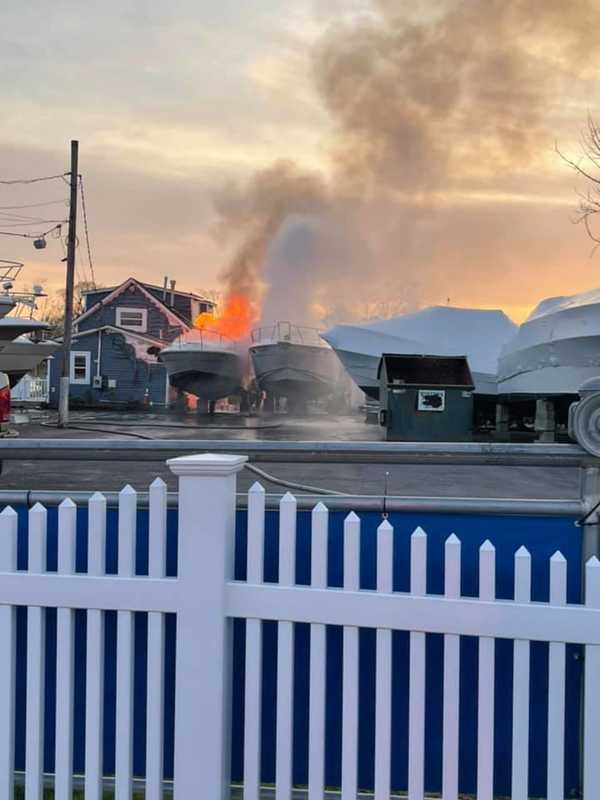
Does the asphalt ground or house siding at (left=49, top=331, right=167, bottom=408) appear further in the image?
house siding at (left=49, top=331, right=167, bottom=408)

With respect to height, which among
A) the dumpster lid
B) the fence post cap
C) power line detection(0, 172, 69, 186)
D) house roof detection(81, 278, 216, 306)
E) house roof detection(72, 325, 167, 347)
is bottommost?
the fence post cap

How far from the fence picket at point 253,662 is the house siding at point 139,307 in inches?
1582

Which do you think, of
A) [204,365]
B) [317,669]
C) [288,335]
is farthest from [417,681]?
[204,365]

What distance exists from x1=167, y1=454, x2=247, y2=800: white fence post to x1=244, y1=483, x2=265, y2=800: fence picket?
76mm

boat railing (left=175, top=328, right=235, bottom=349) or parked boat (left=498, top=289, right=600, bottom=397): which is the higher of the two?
boat railing (left=175, top=328, right=235, bottom=349)

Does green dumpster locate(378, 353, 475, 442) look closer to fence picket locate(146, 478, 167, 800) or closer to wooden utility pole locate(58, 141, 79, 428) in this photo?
wooden utility pole locate(58, 141, 79, 428)

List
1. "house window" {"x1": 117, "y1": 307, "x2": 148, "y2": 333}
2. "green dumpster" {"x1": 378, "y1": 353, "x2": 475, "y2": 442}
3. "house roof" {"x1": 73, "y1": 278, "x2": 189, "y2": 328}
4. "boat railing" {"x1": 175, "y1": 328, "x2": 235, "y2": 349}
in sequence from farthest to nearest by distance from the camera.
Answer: "house window" {"x1": 117, "y1": 307, "x2": 148, "y2": 333}
"house roof" {"x1": 73, "y1": 278, "x2": 189, "y2": 328}
"boat railing" {"x1": 175, "y1": 328, "x2": 235, "y2": 349}
"green dumpster" {"x1": 378, "y1": 353, "x2": 475, "y2": 442}

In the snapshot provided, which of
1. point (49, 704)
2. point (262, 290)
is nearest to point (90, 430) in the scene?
point (49, 704)

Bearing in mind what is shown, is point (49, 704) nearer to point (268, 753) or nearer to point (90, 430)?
point (268, 753)

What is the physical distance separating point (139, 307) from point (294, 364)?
13.6 m

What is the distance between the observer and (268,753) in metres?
2.65

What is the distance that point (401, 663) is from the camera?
2.56 m

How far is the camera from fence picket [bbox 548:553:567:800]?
223 centimetres

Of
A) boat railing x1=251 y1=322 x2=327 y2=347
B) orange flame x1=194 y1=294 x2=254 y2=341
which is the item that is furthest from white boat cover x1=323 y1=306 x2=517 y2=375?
orange flame x1=194 y1=294 x2=254 y2=341
